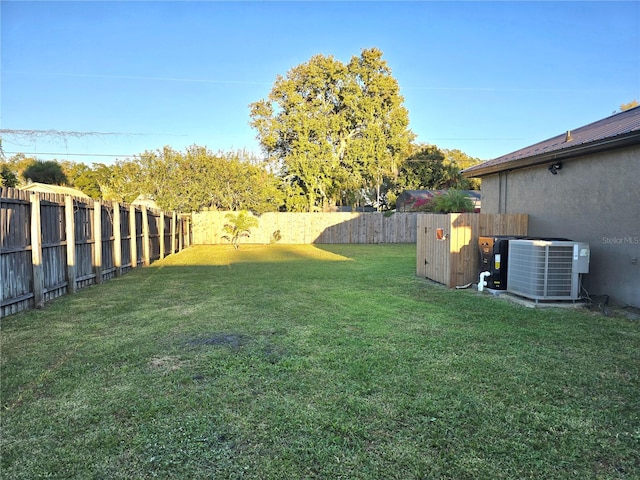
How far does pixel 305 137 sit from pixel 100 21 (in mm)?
13460

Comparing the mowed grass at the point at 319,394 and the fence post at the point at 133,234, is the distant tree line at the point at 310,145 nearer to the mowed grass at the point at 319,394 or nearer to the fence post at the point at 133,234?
the fence post at the point at 133,234

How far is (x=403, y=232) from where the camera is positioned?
22922 millimetres

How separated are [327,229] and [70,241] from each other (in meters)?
16.5

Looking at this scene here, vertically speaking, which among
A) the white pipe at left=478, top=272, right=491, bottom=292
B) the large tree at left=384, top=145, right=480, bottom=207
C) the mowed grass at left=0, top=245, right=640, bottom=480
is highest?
the large tree at left=384, top=145, right=480, bottom=207

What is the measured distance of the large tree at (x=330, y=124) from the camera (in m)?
23.9

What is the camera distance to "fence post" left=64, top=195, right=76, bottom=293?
665 centimetres

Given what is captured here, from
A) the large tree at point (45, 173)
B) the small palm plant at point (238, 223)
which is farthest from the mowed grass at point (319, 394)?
the large tree at point (45, 173)

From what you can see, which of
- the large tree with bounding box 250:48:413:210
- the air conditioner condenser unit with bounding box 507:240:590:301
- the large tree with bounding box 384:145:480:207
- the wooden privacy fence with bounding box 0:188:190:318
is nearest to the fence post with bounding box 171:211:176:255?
the wooden privacy fence with bounding box 0:188:190:318

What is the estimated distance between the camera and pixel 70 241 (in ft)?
21.9

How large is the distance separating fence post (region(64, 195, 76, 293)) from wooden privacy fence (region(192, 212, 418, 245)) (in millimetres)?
14442

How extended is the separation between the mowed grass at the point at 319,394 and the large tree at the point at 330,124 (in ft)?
63.5

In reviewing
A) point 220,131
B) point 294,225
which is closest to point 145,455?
point 294,225

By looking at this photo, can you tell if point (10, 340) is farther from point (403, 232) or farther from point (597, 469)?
point (403, 232)

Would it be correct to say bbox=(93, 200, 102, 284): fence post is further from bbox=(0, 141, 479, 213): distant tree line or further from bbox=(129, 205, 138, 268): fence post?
bbox=(0, 141, 479, 213): distant tree line
